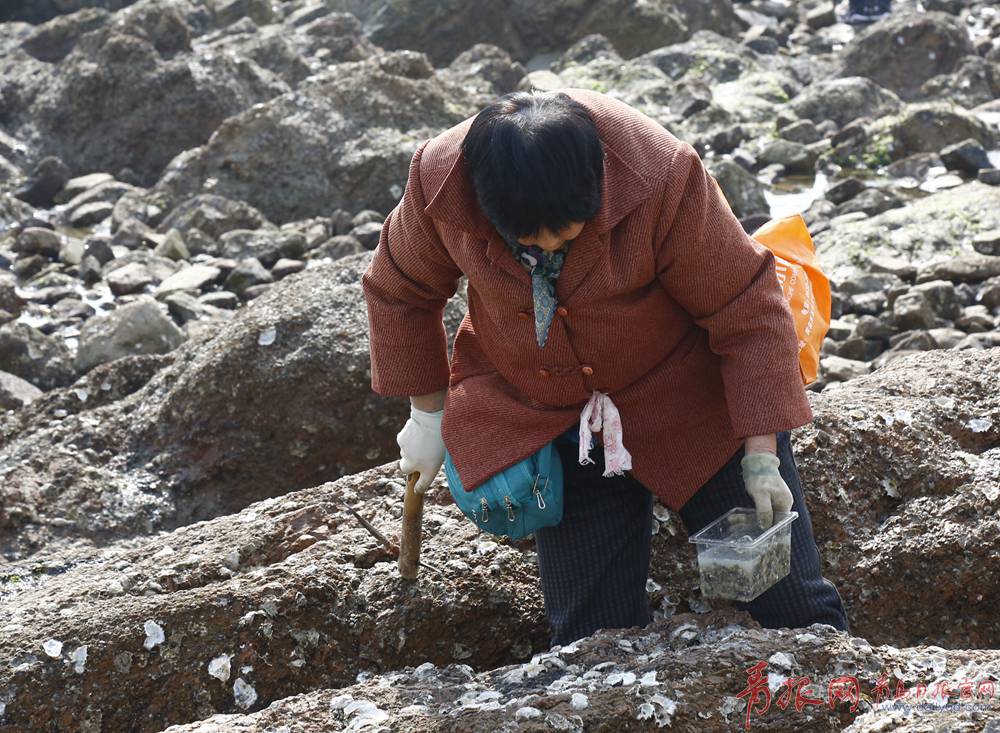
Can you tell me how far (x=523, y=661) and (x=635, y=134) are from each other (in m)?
1.25

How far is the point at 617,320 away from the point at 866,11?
13.6m

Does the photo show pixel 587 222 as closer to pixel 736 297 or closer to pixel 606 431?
pixel 736 297

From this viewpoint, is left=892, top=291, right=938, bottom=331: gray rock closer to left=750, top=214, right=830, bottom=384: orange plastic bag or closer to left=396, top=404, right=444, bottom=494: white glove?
left=750, top=214, right=830, bottom=384: orange plastic bag

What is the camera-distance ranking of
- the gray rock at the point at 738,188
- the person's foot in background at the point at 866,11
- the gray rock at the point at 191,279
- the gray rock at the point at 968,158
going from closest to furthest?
the gray rock at the point at 191,279
the gray rock at the point at 738,188
the gray rock at the point at 968,158
the person's foot in background at the point at 866,11

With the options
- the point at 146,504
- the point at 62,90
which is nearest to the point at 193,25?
the point at 62,90

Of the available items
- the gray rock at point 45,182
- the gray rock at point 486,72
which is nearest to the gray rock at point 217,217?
the gray rock at point 45,182

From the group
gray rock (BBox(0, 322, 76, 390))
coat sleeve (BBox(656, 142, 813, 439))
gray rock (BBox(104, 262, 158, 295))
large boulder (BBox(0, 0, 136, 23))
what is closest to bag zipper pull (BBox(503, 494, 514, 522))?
coat sleeve (BBox(656, 142, 813, 439))

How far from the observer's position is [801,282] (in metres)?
3.02

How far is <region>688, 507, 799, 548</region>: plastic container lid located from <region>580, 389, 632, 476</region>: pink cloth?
22cm

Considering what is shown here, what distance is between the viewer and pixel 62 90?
11.6 m

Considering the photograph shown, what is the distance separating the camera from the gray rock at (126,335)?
21.7ft

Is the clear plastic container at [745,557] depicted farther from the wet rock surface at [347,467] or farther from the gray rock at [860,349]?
the gray rock at [860,349]

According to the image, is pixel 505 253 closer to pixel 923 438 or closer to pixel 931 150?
pixel 923 438

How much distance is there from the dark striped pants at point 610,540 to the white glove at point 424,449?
30 centimetres
